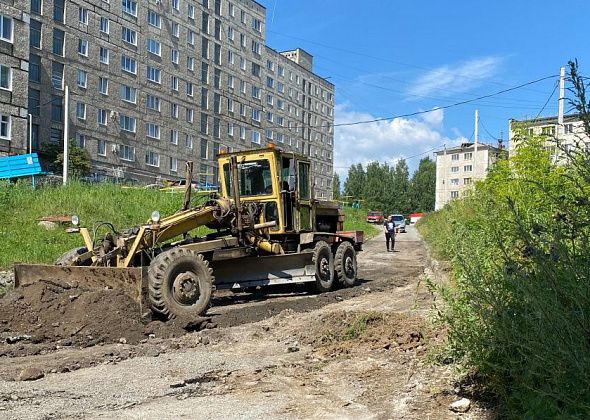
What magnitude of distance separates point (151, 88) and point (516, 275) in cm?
5138

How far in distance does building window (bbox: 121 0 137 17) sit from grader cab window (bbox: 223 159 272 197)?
136 ft

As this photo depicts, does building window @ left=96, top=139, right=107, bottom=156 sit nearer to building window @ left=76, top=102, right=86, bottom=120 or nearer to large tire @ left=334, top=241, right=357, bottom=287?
building window @ left=76, top=102, right=86, bottom=120

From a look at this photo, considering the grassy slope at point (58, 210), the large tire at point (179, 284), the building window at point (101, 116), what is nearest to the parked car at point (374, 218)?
the building window at point (101, 116)

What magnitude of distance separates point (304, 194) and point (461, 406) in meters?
8.53

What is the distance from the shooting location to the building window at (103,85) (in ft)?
151

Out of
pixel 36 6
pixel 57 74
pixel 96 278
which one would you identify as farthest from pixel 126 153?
pixel 96 278

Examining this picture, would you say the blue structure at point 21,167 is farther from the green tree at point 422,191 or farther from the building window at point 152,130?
the green tree at point 422,191

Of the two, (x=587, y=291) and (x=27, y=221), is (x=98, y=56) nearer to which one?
(x=27, y=221)

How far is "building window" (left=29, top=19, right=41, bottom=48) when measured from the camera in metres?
40.2

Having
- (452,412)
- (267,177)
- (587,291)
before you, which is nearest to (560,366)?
(587,291)

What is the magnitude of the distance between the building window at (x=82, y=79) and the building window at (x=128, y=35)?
19.2ft

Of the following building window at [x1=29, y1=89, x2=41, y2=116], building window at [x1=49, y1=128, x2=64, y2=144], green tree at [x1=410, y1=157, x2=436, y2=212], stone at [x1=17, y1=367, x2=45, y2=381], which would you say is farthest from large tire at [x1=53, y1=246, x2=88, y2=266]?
green tree at [x1=410, y1=157, x2=436, y2=212]

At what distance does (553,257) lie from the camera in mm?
3703

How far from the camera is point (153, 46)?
52.4 meters
